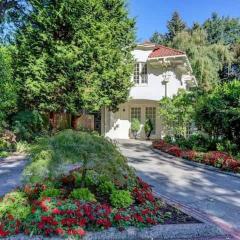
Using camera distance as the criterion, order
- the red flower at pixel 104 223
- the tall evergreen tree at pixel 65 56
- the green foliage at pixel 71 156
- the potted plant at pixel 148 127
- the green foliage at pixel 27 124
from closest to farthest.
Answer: the red flower at pixel 104 223
the green foliage at pixel 71 156
the green foliage at pixel 27 124
the tall evergreen tree at pixel 65 56
the potted plant at pixel 148 127

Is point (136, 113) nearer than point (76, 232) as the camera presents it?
No

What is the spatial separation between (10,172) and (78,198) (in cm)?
588

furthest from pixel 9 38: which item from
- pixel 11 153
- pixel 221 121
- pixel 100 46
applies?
pixel 221 121

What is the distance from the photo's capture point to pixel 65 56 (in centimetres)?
1748

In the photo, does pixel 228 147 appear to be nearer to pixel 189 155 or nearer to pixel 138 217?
pixel 189 155

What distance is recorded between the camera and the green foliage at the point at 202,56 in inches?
1228

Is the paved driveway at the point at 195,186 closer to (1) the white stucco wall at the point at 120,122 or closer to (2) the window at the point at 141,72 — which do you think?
(1) the white stucco wall at the point at 120,122

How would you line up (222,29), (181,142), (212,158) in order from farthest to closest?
1. (222,29)
2. (181,142)
3. (212,158)

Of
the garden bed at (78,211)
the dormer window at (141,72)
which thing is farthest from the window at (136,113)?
the garden bed at (78,211)

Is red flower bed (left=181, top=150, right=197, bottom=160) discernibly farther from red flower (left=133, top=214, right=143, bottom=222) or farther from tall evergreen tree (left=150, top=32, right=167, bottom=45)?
tall evergreen tree (left=150, top=32, right=167, bottom=45)

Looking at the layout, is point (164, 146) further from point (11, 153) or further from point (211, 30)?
point (211, 30)

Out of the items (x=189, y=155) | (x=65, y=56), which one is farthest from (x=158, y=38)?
(x=189, y=155)

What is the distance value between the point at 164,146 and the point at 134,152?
1.65 metres

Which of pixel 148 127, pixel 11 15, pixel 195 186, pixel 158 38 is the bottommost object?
pixel 195 186
